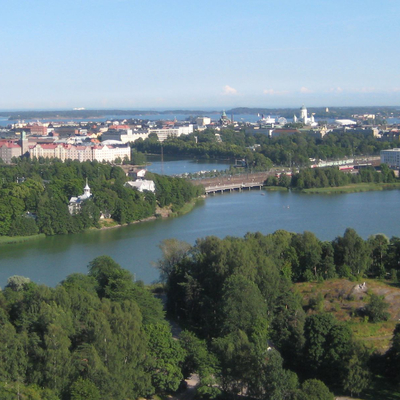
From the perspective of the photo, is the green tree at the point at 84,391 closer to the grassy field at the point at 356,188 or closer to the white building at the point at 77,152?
the grassy field at the point at 356,188

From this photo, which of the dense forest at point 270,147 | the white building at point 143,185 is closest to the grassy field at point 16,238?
the white building at point 143,185

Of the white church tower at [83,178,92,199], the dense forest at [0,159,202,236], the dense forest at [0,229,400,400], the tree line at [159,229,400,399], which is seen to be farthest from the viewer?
the white church tower at [83,178,92,199]

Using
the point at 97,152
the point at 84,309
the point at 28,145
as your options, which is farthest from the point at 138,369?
the point at 28,145

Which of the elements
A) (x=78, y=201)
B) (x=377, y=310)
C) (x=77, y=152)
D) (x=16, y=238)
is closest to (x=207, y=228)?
(x=78, y=201)

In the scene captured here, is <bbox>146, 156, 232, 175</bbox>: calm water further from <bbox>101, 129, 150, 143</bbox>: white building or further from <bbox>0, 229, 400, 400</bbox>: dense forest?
<bbox>0, 229, 400, 400</bbox>: dense forest

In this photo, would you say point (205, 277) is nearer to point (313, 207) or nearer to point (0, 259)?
point (0, 259)

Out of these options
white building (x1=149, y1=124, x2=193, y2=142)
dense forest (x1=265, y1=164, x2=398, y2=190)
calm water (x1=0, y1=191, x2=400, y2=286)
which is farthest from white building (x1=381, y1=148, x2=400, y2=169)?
white building (x1=149, y1=124, x2=193, y2=142)

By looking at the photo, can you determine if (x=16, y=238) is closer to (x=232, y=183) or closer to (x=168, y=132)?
(x=232, y=183)
